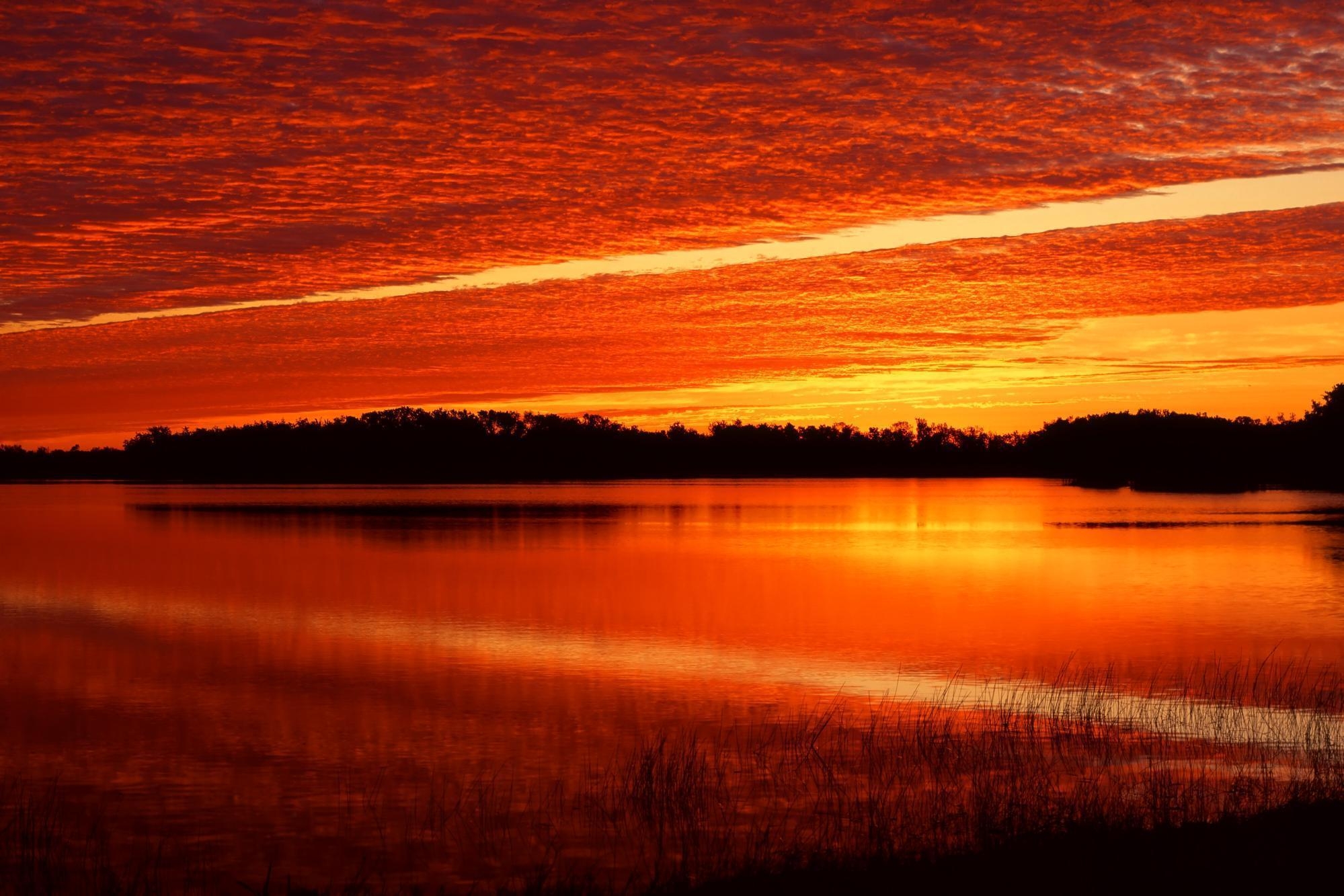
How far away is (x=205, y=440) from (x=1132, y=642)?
613 feet

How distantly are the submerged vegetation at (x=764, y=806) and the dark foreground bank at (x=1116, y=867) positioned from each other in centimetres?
12

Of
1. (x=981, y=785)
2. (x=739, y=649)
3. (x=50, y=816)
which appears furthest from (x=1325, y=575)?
(x=50, y=816)

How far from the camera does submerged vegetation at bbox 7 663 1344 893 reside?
10945 mm

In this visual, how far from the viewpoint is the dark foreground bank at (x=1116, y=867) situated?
29.9 ft

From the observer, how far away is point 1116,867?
9.62 metres

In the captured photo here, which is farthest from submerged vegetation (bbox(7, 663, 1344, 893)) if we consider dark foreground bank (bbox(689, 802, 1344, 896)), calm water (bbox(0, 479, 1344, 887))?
calm water (bbox(0, 479, 1344, 887))

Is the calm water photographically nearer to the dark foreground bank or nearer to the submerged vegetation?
the submerged vegetation

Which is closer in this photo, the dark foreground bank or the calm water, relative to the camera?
the dark foreground bank

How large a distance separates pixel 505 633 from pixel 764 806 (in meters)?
15.6

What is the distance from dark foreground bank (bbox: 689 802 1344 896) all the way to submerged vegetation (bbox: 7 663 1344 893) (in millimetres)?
125

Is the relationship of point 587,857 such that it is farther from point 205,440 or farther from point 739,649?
point 205,440

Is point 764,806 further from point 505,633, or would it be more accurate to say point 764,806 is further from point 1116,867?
point 505,633

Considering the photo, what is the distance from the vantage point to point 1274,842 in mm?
9953

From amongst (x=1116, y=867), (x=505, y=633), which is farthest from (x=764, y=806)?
(x=505, y=633)
